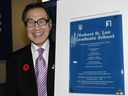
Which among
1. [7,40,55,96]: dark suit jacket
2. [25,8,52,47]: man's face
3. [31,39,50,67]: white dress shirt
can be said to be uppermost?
[25,8,52,47]: man's face

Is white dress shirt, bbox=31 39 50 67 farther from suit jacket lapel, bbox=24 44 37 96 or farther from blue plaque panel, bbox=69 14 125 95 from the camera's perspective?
blue plaque panel, bbox=69 14 125 95

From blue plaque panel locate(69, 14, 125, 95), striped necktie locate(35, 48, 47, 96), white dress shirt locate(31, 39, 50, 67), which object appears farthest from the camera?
white dress shirt locate(31, 39, 50, 67)

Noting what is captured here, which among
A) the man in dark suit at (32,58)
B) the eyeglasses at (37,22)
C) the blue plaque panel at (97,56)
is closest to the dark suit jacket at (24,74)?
the man in dark suit at (32,58)

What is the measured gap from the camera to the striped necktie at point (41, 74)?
5.58ft

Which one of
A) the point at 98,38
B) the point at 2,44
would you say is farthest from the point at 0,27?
the point at 98,38

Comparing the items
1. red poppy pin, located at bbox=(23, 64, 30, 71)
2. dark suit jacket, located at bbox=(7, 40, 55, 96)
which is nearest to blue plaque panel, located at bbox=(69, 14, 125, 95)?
dark suit jacket, located at bbox=(7, 40, 55, 96)

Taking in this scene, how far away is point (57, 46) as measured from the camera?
4.95 ft

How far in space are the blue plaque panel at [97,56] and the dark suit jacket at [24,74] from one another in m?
0.31

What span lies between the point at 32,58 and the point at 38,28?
0.74ft

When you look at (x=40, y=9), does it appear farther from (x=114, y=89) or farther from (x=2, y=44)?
(x=2, y=44)

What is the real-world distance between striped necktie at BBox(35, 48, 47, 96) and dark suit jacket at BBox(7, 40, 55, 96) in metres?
0.03

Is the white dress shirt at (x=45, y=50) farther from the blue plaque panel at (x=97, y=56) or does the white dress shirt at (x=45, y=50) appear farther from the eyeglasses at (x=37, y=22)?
the blue plaque panel at (x=97, y=56)

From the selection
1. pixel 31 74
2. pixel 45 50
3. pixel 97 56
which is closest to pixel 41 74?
pixel 31 74

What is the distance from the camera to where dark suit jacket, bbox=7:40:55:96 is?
1.72 metres
